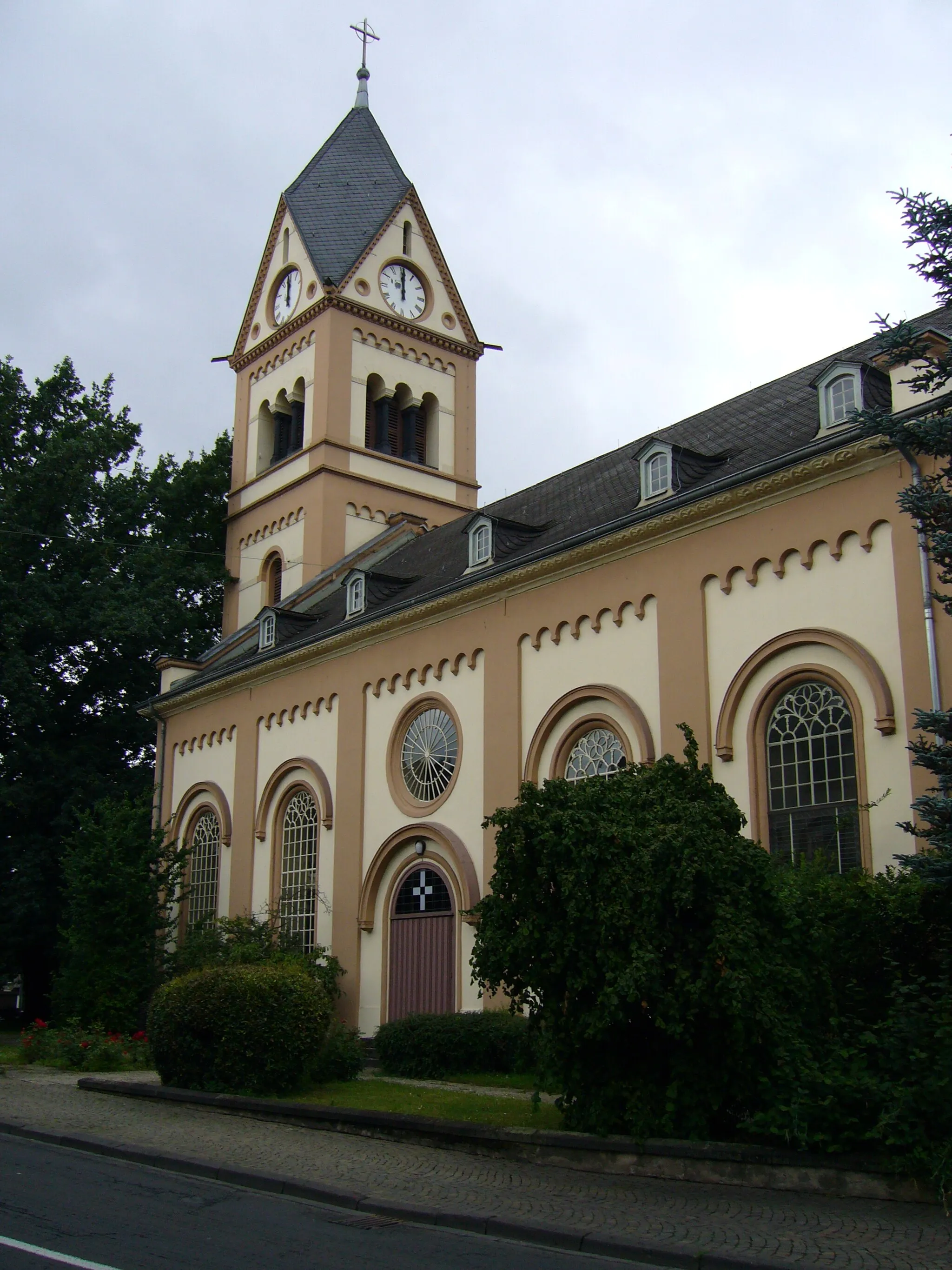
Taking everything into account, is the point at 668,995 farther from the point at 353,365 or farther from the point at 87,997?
the point at 353,365

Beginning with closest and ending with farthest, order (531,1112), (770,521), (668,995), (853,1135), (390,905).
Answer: (853,1135) → (668,995) → (531,1112) → (770,521) → (390,905)

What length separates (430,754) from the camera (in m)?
24.2

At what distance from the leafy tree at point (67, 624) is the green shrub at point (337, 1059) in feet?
53.1

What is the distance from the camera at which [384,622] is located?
83.5 feet

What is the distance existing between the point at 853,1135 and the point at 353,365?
29.2m

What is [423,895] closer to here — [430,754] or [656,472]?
[430,754]

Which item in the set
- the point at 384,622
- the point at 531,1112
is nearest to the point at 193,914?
Answer: the point at 384,622

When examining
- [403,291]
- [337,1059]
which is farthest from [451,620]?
[403,291]

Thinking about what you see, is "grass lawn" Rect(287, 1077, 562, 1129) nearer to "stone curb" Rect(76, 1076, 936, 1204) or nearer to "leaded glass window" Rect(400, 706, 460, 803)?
"stone curb" Rect(76, 1076, 936, 1204)

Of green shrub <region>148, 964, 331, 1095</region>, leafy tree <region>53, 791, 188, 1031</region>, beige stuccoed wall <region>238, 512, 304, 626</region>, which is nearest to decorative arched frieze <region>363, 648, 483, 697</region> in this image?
leafy tree <region>53, 791, 188, 1031</region>

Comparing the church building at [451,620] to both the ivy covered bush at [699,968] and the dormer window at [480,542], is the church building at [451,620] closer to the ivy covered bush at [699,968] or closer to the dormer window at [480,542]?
the dormer window at [480,542]

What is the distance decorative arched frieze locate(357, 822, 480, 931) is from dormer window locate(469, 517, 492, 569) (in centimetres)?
501

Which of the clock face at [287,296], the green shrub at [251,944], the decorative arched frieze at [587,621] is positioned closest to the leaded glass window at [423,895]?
the green shrub at [251,944]

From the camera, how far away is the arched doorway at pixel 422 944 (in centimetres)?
2311
